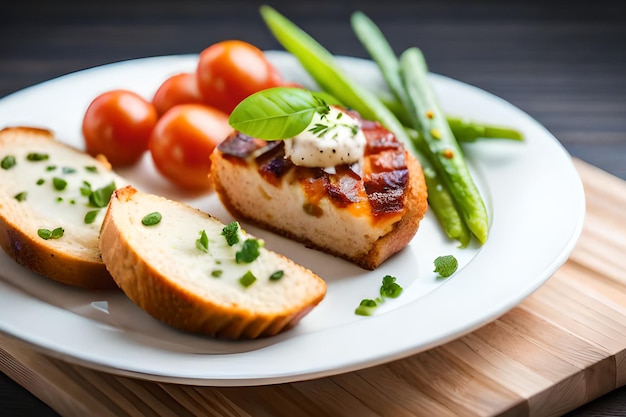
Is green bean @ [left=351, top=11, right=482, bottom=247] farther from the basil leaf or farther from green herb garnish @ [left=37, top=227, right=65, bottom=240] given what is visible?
green herb garnish @ [left=37, top=227, right=65, bottom=240]

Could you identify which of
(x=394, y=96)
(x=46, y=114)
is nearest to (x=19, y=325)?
(x=46, y=114)

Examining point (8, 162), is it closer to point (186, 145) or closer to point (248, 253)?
point (186, 145)

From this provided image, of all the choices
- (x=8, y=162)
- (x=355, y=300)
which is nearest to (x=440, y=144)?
(x=355, y=300)

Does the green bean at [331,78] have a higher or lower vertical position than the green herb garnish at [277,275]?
higher

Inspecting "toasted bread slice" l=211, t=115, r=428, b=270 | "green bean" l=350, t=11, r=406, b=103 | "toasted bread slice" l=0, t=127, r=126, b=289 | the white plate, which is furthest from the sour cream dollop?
"green bean" l=350, t=11, r=406, b=103

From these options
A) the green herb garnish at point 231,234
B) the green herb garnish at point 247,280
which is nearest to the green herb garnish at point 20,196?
the green herb garnish at point 231,234

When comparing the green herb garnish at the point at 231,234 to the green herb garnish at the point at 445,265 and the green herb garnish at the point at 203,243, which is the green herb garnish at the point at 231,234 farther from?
the green herb garnish at the point at 445,265
